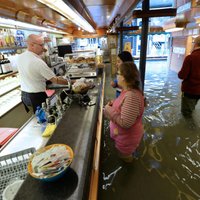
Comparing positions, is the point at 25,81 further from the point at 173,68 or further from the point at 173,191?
the point at 173,68

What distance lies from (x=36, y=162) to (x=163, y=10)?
7.78ft

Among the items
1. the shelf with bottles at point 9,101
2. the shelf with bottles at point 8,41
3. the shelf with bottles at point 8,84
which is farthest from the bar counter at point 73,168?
the shelf with bottles at point 8,41

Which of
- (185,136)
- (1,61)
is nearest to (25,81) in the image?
(1,61)

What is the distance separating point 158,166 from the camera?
2270 millimetres

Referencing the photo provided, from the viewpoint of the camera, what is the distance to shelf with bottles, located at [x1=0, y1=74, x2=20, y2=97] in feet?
9.53

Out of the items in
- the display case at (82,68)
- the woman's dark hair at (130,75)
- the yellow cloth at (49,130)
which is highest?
the woman's dark hair at (130,75)

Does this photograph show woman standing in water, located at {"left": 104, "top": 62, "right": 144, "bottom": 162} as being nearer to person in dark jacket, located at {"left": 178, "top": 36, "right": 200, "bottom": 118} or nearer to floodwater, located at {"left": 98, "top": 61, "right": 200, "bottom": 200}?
floodwater, located at {"left": 98, "top": 61, "right": 200, "bottom": 200}

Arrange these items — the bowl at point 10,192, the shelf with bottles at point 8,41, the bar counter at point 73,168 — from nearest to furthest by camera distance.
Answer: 1. the bar counter at point 73,168
2. the bowl at point 10,192
3. the shelf with bottles at point 8,41

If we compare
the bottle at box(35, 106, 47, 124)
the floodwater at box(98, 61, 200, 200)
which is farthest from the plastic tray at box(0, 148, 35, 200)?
the floodwater at box(98, 61, 200, 200)

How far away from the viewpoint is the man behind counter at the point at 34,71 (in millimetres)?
2094

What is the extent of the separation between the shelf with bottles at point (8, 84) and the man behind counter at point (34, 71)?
2.79ft

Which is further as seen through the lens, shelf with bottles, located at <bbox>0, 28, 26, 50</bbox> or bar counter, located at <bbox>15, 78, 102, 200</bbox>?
shelf with bottles, located at <bbox>0, 28, 26, 50</bbox>

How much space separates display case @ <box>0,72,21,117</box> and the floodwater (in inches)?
72.8

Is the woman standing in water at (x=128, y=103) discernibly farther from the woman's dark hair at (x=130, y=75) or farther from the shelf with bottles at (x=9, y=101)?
the shelf with bottles at (x=9, y=101)
